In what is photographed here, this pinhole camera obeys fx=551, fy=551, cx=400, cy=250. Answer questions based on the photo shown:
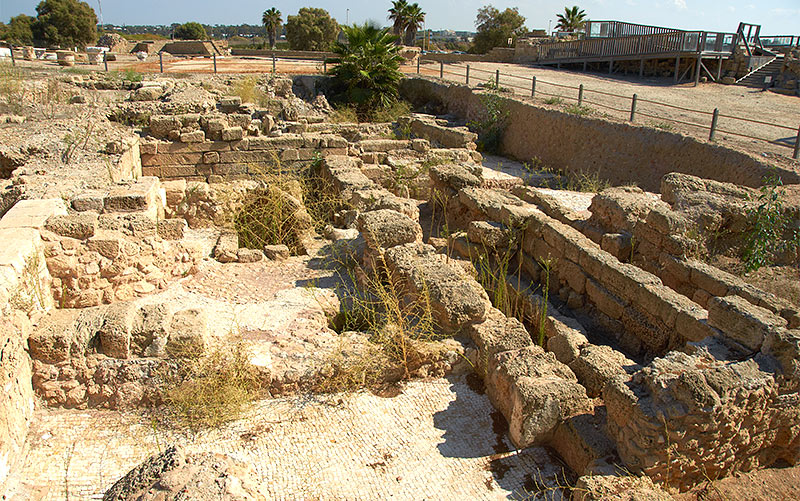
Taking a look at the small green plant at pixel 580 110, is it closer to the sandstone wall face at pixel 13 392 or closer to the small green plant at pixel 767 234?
the small green plant at pixel 767 234

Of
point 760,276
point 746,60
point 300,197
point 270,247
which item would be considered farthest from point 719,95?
point 270,247

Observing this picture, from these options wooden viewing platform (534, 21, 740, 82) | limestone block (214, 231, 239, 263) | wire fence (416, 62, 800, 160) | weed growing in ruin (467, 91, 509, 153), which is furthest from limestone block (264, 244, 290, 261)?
wooden viewing platform (534, 21, 740, 82)

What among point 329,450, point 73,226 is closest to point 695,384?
point 329,450

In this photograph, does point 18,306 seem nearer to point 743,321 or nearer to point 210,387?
point 210,387

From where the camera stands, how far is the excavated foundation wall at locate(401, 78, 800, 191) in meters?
9.70

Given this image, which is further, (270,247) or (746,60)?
(746,60)

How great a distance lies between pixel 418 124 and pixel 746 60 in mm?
13267

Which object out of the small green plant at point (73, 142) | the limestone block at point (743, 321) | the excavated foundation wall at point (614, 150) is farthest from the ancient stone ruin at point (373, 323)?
the excavated foundation wall at point (614, 150)

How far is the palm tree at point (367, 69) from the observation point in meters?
17.3

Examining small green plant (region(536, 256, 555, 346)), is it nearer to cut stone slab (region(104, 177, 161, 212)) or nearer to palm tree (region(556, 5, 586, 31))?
cut stone slab (region(104, 177, 161, 212))

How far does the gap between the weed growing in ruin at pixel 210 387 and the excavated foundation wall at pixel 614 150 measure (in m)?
8.56

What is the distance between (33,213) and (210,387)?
121 inches

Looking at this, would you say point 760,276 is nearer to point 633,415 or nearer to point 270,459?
point 633,415

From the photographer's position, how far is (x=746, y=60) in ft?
64.5
